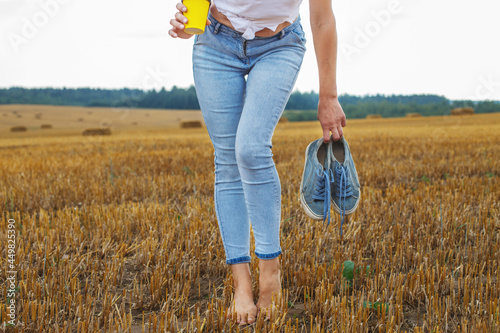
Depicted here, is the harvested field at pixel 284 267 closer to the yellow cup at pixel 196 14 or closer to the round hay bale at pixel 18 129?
the yellow cup at pixel 196 14

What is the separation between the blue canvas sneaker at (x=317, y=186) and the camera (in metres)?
2.02

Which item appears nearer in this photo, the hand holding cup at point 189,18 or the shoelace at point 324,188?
the hand holding cup at point 189,18

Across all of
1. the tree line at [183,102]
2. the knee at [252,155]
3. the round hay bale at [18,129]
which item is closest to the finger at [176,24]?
the knee at [252,155]

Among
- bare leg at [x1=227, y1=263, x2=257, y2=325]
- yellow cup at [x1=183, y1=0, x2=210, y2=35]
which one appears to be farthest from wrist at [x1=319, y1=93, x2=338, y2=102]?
bare leg at [x1=227, y1=263, x2=257, y2=325]

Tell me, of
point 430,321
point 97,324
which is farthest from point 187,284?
point 430,321

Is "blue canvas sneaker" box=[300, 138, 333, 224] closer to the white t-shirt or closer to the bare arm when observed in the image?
the bare arm

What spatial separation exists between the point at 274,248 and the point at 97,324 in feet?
2.56

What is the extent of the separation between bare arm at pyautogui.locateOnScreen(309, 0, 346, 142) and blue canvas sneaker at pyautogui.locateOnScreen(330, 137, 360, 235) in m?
0.21

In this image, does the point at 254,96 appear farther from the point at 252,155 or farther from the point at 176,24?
the point at 176,24

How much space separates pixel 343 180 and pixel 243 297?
70 cm

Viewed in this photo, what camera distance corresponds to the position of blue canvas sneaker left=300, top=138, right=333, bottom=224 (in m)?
2.02

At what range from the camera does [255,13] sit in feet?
5.99

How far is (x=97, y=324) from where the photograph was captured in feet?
5.75

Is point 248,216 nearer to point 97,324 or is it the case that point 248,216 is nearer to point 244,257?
point 244,257
